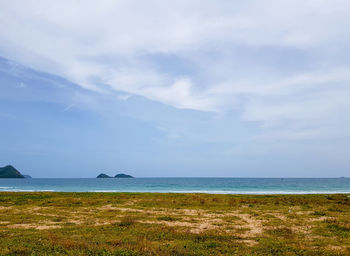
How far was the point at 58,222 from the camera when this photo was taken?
26.2m

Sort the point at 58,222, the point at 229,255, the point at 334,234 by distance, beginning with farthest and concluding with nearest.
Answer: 1. the point at 58,222
2. the point at 334,234
3. the point at 229,255

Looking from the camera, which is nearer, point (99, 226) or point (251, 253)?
point (251, 253)

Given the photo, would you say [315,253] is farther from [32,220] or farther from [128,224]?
[32,220]

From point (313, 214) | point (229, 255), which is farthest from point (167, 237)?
point (313, 214)

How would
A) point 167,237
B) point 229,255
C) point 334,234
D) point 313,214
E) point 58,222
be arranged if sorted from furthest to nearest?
1. point 313,214
2. point 58,222
3. point 334,234
4. point 167,237
5. point 229,255

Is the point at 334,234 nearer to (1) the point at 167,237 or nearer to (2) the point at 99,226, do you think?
(1) the point at 167,237

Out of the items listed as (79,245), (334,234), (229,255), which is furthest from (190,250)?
(334,234)

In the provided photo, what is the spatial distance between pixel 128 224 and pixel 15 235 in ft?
29.3

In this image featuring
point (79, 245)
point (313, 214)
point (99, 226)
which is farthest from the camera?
point (313, 214)

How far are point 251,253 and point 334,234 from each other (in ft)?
32.1

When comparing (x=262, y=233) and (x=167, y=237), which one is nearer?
(x=167, y=237)

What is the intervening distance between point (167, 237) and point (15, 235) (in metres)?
11.2

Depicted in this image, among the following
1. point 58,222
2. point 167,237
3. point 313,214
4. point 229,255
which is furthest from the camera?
point 313,214

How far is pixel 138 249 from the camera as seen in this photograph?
15.9 m
